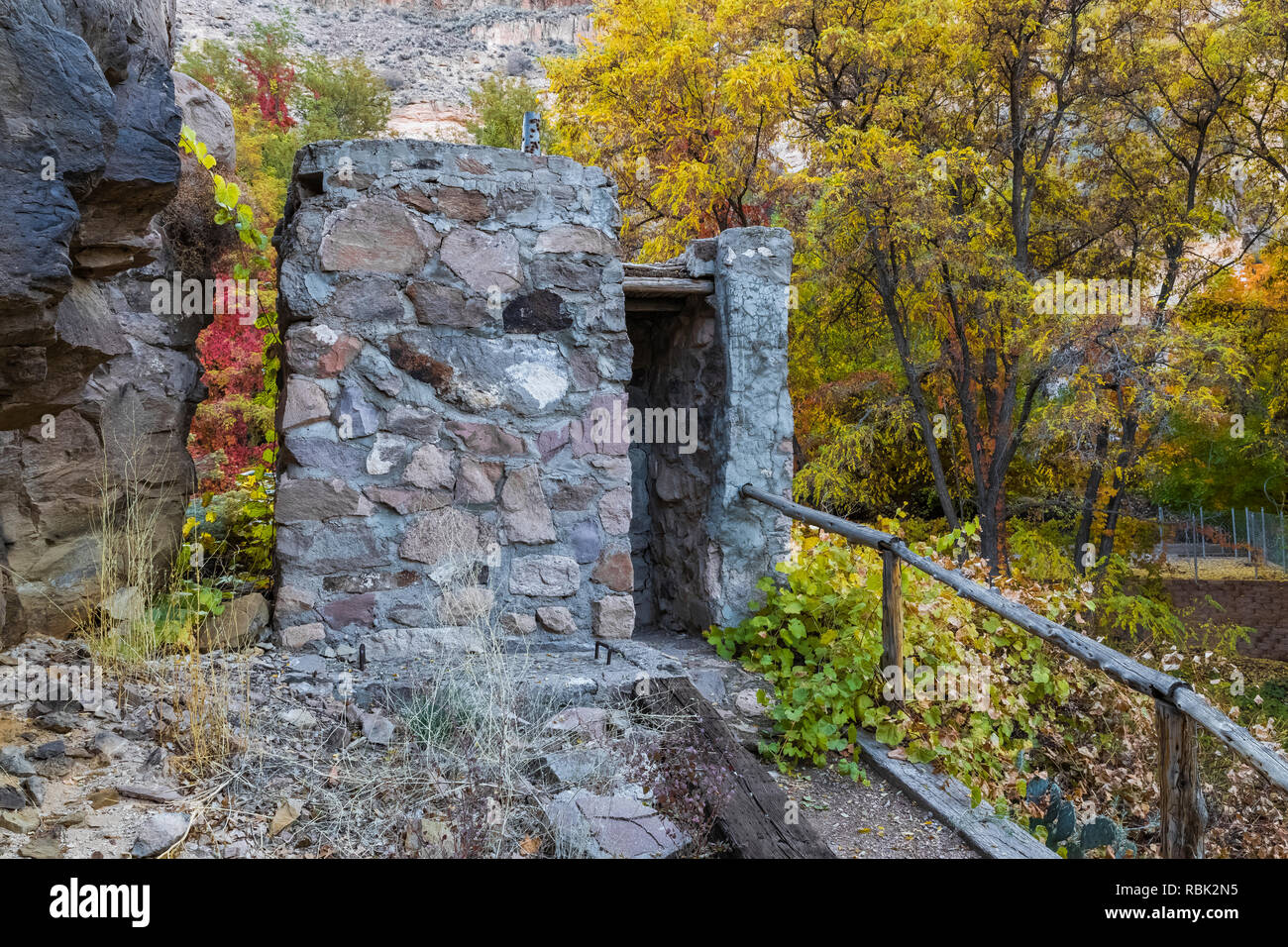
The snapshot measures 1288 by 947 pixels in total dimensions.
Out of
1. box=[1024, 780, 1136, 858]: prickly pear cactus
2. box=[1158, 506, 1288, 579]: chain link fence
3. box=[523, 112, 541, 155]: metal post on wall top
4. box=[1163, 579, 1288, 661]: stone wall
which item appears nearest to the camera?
box=[1024, 780, 1136, 858]: prickly pear cactus

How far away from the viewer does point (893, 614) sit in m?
3.86

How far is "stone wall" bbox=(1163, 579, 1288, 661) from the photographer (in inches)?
549

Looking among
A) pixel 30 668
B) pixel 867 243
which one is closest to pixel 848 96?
pixel 867 243

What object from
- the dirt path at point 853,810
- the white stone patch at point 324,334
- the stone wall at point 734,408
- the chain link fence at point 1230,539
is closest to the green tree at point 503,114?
the stone wall at point 734,408

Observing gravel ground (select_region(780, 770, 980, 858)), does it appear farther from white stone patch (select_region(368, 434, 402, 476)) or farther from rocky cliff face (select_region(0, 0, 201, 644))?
rocky cliff face (select_region(0, 0, 201, 644))

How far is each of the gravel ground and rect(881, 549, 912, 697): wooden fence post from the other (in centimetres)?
47

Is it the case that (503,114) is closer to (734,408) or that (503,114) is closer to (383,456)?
(734,408)

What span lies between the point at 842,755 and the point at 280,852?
A: 2.37m

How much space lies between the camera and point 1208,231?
11.8 m

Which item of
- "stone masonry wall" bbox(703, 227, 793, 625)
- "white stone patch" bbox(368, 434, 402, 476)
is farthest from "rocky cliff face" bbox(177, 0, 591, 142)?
"white stone patch" bbox(368, 434, 402, 476)

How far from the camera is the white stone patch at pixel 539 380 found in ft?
13.0

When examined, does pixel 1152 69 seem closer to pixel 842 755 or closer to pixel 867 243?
pixel 867 243

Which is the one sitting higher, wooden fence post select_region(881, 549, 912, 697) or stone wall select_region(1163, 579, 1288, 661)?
wooden fence post select_region(881, 549, 912, 697)

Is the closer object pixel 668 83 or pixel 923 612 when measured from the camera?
pixel 923 612
